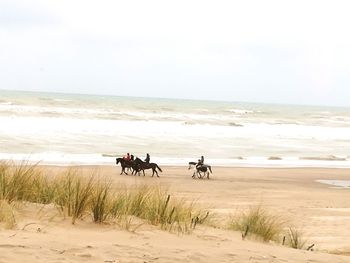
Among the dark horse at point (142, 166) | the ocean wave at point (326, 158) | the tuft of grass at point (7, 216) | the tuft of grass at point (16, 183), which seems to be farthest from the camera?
the ocean wave at point (326, 158)

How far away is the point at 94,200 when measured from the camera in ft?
19.1

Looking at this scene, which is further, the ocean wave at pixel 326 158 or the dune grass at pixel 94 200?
the ocean wave at pixel 326 158

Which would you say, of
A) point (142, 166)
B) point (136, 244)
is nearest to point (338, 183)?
point (142, 166)

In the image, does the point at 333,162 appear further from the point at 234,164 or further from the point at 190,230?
the point at 190,230

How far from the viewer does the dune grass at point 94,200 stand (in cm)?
578

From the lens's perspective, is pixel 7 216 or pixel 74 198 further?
pixel 74 198

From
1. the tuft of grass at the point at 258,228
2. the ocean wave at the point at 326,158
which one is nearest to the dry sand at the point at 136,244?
the tuft of grass at the point at 258,228

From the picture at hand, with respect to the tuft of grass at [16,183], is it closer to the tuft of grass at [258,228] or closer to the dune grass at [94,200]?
the dune grass at [94,200]

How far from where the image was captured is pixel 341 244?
8.23 meters

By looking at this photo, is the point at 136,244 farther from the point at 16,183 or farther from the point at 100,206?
the point at 16,183

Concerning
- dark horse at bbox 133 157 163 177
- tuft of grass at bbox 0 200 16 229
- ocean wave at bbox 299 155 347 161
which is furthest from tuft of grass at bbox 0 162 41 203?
ocean wave at bbox 299 155 347 161

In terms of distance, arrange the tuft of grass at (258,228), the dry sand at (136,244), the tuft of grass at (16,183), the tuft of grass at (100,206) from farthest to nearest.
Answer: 1. the tuft of grass at (258,228)
2. the tuft of grass at (16,183)
3. the tuft of grass at (100,206)
4. the dry sand at (136,244)

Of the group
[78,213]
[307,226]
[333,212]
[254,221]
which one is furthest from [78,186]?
[333,212]

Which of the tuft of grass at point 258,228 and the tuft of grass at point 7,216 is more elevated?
the tuft of grass at point 7,216
